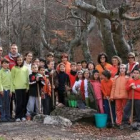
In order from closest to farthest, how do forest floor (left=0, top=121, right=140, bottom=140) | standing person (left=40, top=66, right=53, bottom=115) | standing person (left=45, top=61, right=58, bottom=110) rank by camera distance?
1. forest floor (left=0, top=121, right=140, bottom=140)
2. standing person (left=40, top=66, right=53, bottom=115)
3. standing person (left=45, top=61, right=58, bottom=110)

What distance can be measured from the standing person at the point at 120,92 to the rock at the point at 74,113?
30.2 inches

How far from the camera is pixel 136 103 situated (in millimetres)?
8508

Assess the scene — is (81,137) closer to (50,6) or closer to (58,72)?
(58,72)

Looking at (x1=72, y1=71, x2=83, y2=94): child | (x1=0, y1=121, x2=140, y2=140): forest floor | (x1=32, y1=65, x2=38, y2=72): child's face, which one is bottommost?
(x1=0, y1=121, x2=140, y2=140): forest floor

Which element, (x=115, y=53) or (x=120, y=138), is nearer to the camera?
(x=120, y=138)

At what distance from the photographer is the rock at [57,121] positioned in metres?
8.40

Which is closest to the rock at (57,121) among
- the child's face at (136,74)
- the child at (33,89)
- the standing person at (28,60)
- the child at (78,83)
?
the child at (33,89)

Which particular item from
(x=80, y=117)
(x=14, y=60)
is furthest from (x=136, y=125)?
(x=14, y=60)

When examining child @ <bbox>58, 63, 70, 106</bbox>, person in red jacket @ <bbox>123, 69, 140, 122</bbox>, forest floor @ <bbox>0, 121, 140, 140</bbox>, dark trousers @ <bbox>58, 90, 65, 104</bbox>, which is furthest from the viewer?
dark trousers @ <bbox>58, 90, 65, 104</bbox>

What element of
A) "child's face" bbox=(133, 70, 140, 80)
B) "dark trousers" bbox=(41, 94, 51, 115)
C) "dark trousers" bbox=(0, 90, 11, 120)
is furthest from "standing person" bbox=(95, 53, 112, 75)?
"dark trousers" bbox=(0, 90, 11, 120)

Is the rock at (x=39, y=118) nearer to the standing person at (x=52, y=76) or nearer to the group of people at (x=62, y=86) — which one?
the group of people at (x=62, y=86)

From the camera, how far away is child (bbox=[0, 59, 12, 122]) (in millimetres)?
8875

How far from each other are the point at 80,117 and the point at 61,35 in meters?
17.9

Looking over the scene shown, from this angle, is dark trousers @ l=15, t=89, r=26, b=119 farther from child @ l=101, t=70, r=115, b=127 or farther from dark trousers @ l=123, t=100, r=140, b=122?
dark trousers @ l=123, t=100, r=140, b=122
